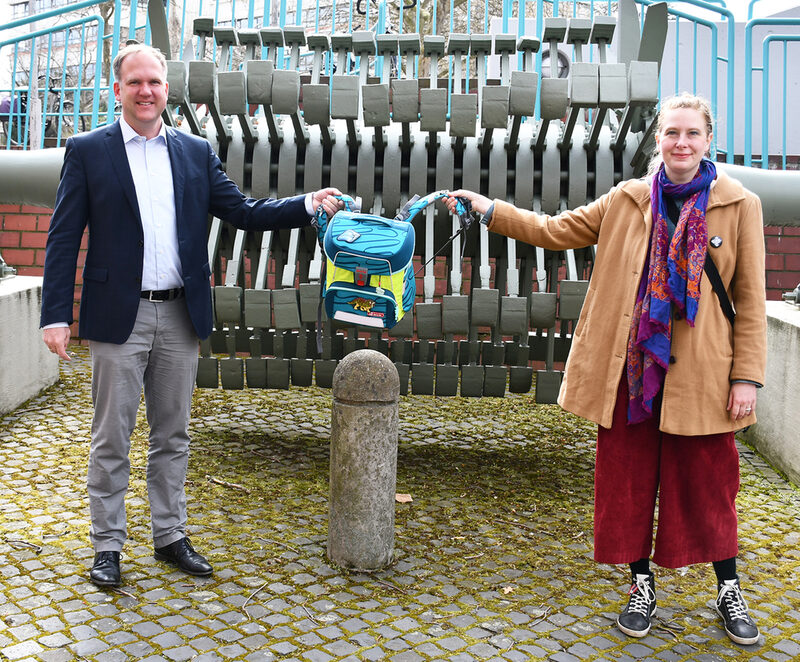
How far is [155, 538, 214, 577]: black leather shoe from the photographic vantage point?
11.5 feet

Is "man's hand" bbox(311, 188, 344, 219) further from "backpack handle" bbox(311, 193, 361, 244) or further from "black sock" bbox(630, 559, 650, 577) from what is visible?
"black sock" bbox(630, 559, 650, 577)

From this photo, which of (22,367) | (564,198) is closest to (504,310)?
(564,198)

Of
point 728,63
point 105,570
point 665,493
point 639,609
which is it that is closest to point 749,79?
point 728,63

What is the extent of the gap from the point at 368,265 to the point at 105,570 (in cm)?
154

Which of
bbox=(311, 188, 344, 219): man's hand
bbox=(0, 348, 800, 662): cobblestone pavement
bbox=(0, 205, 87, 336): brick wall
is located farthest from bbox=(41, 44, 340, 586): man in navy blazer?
bbox=(0, 205, 87, 336): brick wall

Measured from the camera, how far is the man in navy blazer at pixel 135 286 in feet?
11.0

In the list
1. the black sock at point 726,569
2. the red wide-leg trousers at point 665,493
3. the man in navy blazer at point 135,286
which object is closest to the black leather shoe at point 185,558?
the man in navy blazer at point 135,286

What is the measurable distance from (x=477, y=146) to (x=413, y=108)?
593 millimetres

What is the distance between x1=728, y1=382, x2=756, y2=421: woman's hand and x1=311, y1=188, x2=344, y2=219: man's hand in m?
1.71

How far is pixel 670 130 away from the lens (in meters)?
3.04

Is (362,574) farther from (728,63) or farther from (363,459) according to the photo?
(728,63)

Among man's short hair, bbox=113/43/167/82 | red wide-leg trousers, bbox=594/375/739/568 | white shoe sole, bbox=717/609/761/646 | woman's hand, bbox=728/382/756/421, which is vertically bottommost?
white shoe sole, bbox=717/609/761/646

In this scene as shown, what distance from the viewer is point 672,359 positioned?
307cm

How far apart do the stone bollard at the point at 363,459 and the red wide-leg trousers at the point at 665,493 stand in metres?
0.86
